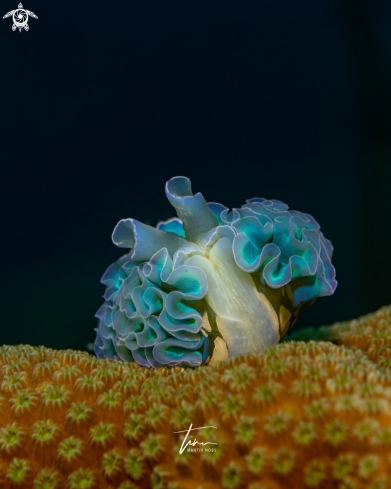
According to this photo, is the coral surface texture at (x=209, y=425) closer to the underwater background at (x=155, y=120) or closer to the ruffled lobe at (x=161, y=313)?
the ruffled lobe at (x=161, y=313)

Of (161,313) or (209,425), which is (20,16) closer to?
(161,313)

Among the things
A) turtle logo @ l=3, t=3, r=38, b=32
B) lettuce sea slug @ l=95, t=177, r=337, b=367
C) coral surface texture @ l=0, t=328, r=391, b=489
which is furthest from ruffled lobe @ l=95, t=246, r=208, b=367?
turtle logo @ l=3, t=3, r=38, b=32

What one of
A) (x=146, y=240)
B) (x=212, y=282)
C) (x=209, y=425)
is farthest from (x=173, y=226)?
(x=209, y=425)

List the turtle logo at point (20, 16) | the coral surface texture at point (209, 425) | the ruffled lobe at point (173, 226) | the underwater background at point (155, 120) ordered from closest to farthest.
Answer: the coral surface texture at point (209, 425) → the ruffled lobe at point (173, 226) → the turtle logo at point (20, 16) → the underwater background at point (155, 120)

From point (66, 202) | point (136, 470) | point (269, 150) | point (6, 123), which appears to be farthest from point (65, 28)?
point (136, 470)

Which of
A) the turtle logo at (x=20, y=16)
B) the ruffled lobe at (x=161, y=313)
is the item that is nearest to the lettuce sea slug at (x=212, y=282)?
the ruffled lobe at (x=161, y=313)

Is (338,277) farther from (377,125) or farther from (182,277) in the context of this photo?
(182,277)
